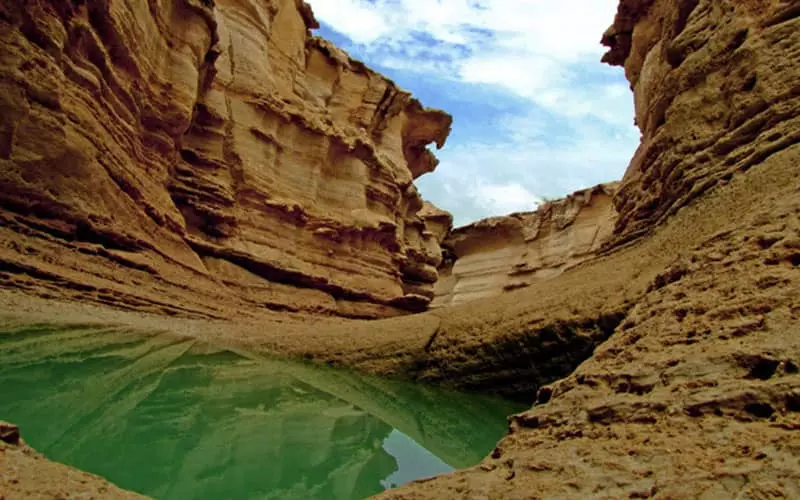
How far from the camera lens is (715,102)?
8.91m

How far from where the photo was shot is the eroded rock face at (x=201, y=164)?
11.1m

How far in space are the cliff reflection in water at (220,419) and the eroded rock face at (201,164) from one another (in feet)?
11.8

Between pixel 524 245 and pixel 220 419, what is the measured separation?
1198 inches

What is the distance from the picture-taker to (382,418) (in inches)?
279

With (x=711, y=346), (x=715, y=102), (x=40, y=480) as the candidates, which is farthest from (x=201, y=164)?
(x=711, y=346)

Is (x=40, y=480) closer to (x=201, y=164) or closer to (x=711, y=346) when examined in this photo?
(x=711, y=346)

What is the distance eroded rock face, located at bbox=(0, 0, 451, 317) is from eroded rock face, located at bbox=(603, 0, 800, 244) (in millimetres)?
10074

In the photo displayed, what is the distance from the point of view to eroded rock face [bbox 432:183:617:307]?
32.0 meters

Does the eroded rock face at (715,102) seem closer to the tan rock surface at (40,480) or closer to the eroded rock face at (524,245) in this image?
the tan rock surface at (40,480)

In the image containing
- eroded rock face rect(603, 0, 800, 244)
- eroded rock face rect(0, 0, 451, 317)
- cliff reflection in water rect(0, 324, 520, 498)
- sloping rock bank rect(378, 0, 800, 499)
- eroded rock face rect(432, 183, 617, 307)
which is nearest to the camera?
sloping rock bank rect(378, 0, 800, 499)

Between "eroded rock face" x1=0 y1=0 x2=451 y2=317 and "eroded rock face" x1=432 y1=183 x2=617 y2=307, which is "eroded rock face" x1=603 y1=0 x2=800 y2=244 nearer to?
"eroded rock face" x1=0 y1=0 x2=451 y2=317

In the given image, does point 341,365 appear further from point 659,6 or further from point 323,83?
point 323,83

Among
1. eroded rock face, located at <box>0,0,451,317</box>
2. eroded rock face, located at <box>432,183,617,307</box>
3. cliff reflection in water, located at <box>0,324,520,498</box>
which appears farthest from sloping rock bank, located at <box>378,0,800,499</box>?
eroded rock face, located at <box>432,183,617,307</box>

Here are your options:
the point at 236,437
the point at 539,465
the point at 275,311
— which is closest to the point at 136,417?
the point at 236,437
